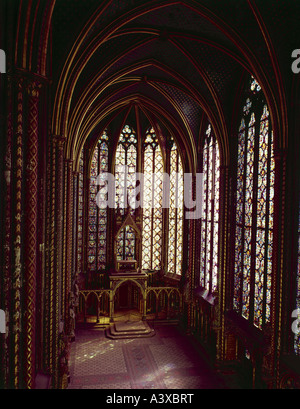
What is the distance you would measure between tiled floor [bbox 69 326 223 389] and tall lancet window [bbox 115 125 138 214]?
718 centimetres

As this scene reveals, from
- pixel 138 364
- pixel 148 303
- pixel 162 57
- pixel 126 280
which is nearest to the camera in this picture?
pixel 138 364

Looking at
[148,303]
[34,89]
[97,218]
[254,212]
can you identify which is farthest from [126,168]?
[34,89]

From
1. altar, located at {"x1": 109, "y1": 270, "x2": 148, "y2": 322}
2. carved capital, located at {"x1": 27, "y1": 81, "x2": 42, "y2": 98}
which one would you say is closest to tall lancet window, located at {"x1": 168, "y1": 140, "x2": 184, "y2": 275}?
altar, located at {"x1": 109, "y1": 270, "x2": 148, "y2": 322}

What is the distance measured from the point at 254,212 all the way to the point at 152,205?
876cm

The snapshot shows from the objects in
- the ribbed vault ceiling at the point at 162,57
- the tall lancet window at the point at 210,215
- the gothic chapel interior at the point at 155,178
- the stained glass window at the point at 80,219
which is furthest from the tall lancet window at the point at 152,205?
the tall lancet window at the point at 210,215

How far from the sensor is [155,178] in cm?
1858

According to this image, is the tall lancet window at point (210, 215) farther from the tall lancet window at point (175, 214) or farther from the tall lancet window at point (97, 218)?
the tall lancet window at point (97, 218)

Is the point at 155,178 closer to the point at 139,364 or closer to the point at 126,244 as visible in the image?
the point at 126,244

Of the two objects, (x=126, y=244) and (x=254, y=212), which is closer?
(x=254, y=212)

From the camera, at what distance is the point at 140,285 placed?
637 inches

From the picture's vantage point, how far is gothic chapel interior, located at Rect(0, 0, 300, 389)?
13.7ft

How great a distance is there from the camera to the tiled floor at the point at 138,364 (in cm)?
1047

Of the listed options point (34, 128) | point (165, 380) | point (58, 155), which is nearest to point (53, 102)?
point (58, 155)

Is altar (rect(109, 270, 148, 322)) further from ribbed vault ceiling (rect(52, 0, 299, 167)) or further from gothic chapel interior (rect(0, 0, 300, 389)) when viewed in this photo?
ribbed vault ceiling (rect(52, 0, 299, 167))
